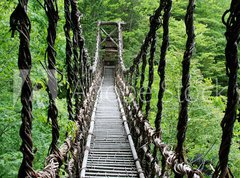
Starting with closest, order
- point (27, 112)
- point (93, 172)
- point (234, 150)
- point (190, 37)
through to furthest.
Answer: point (27, 112) → point (190, 37) → point (93, 172) → point (234, 150)

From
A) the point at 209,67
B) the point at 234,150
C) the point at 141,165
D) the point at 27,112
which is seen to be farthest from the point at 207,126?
the point at 27,112

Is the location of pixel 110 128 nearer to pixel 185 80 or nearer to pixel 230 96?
pixel 185 80

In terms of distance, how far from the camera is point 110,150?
3.91 metres

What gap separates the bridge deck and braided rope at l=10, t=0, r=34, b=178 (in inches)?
84.0

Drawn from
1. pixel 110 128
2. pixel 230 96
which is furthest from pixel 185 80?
pixel 110 128

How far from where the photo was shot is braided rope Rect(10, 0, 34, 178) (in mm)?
988

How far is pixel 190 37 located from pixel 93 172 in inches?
84.4

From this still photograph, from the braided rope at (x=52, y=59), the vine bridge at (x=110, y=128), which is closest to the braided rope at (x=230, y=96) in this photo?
the vine bridge at (x=110, y=128)

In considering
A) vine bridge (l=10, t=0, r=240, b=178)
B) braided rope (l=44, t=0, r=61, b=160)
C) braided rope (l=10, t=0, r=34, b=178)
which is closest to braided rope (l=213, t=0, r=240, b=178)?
vine bridge (l=10, t=0, r=240, b=178)

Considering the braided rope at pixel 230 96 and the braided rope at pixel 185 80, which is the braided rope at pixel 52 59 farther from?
the braided rope at pixel 230 96

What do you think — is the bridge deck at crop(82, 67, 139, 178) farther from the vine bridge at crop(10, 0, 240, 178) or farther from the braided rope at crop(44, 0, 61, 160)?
the braided rope at crop(44, 0, 61, 160)

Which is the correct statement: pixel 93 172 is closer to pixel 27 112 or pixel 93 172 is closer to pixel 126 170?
pixel 126 170

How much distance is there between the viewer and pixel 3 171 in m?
3.39

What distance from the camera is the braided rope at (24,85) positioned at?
0.99 metres
